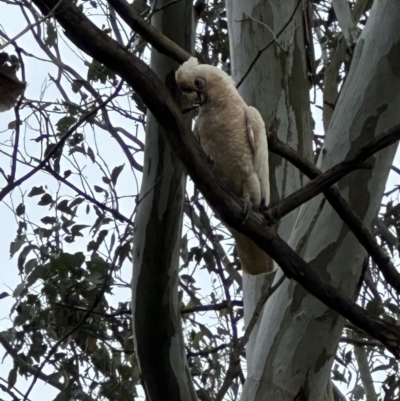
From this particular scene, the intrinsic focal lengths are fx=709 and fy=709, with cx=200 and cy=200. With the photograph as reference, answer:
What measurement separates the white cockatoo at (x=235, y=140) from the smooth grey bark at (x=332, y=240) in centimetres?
13

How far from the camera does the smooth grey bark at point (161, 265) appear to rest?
1.80 meters

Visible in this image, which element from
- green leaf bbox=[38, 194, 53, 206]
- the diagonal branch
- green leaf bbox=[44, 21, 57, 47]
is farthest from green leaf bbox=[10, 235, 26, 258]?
the diagonal branch

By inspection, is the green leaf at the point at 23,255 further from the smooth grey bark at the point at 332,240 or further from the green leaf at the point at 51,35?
the smooth grey bark at the point at 332,240

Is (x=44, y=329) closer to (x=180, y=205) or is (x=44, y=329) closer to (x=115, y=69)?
(x=180, y=205)

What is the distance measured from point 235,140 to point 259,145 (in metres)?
0.07

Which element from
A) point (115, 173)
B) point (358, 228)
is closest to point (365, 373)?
point (115, 173)

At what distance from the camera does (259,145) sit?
6.25 ft

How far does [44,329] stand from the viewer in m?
2.70

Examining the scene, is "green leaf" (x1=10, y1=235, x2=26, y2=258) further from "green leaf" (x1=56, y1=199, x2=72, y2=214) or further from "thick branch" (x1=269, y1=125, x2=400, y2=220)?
"thick branch" (x1=269, y1=125, x2=400, y2=220)

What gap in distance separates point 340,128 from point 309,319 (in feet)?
1.72

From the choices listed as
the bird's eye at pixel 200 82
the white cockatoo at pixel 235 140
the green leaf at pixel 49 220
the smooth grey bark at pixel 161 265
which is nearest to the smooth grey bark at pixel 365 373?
the green leaf at pixel 49 220

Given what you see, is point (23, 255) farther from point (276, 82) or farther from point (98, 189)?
point (276, 82)

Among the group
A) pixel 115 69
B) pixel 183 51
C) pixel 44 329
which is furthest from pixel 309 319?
pixel 44 329

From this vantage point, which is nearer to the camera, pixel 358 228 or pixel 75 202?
pixel 358 228
